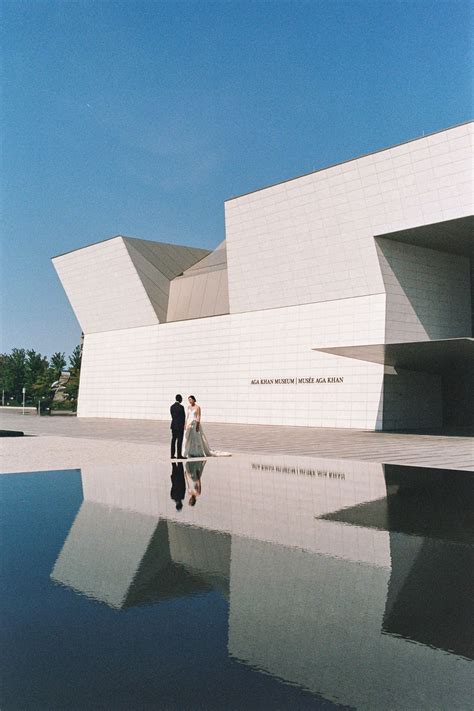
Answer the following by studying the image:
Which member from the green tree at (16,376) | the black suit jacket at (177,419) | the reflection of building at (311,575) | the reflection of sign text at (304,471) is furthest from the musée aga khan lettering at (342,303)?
the green tree at (16,376)

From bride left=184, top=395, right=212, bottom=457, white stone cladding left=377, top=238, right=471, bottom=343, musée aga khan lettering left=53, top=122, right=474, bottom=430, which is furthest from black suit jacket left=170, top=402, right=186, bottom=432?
white stone cladding left=377, top=238, right=471, bottom=343

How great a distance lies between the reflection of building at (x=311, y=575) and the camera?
394 cm

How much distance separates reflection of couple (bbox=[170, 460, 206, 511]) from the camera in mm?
10383

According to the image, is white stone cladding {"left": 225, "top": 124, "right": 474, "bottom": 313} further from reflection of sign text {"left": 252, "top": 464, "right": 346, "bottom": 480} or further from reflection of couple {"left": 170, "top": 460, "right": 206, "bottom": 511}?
reflection of couple {"left": 170, "top": 460, "right": 206, "bottom": 511}

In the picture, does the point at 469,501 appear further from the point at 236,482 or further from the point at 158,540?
the point at 158,540

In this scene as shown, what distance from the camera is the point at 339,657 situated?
4.08m

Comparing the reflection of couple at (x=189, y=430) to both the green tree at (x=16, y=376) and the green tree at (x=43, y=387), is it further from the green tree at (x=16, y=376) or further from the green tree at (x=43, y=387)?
the green tree at (x=16, y=376)

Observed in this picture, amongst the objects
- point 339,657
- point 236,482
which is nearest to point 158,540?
point 339,657

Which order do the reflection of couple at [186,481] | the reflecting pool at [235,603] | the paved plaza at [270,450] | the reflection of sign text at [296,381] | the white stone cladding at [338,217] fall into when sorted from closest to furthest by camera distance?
the reflecting pool at [235,603], the reflection of couple at [186,481], the paved plaza at [270,450], the white stone cladding at [338,217], the reflection of sign text at [296,381]

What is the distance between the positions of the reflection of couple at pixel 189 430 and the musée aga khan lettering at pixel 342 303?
1026cm

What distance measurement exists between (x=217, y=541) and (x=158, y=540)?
65cm

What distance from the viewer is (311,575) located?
5.91 meters

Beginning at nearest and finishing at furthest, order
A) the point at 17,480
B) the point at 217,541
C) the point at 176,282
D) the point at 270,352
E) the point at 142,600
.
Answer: the point at 142,600 < the point at 217,541 < the point at 17,480 < the point at 270,352 < the point at 176,282

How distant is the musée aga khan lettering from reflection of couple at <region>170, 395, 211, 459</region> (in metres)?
10.3
